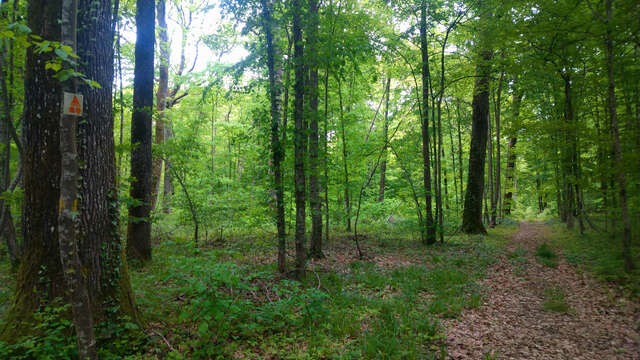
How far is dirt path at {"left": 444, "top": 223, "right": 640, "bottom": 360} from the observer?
4.45 meters

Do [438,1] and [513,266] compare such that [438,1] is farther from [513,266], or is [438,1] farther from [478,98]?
[513,266]

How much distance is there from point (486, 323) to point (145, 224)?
26.1 feet

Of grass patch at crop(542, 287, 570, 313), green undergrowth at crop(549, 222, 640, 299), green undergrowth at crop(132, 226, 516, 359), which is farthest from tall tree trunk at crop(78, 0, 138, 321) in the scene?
green undergrowth at crop(549, 222, 640, 299)

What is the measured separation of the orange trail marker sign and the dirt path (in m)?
5.35

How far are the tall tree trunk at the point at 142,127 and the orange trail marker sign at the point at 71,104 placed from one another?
17.0 feet

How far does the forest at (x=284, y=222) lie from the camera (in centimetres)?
384

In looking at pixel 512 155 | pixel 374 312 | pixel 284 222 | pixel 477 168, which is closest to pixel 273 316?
pixel 374 312

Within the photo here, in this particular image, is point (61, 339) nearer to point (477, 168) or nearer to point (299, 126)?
point (299, 126)

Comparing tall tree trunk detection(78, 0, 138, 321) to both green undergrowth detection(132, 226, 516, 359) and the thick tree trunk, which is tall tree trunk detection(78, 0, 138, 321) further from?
the thick tree trunk

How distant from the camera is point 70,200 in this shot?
2.86m

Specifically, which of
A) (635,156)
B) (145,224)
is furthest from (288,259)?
(635,156)

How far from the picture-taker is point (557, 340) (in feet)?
15.6

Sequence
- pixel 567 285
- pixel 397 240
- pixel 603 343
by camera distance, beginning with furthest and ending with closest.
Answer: pixel 397 240 → pixel 567 285 → pixel 603 343

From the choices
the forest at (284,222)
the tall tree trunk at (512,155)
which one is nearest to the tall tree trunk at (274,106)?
the forest at (284,222)
